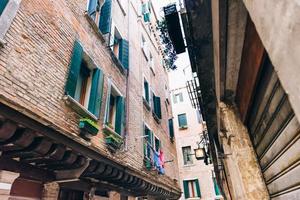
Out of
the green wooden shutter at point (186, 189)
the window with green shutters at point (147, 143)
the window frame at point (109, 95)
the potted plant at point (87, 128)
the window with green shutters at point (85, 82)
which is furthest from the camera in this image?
the green wooden shutter at point (186, 189)

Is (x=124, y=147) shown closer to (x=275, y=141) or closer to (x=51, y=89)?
(x=51, y=89)

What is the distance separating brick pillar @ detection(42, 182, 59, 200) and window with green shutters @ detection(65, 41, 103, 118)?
202cm

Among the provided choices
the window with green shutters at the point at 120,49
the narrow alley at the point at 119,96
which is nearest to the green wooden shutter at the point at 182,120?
the narrow alley at the point at 119,96

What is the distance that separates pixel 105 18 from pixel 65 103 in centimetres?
430

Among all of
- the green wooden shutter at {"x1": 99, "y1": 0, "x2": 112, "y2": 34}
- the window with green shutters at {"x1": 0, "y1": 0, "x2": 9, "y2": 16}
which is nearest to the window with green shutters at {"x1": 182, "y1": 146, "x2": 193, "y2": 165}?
the green wooden shutter at {"x1": 99, "y1": 0, "x2": 112, "y2": 34}

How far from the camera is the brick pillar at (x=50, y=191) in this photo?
4.09 m

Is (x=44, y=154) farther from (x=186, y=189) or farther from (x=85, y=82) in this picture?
(x=186, y=189)

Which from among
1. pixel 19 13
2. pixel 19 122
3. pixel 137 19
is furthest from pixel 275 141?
pixel 137 19

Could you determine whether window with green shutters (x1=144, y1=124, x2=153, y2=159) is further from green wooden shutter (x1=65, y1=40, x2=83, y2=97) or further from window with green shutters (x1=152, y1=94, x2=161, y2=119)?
green wooden shutter (x1=65, y1=40, x2=83, y2=97)

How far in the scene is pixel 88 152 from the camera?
4.09 metres

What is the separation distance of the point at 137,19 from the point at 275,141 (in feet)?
41.9

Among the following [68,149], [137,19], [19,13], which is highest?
[137,19]

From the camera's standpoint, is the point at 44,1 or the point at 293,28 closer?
the point at 293,28

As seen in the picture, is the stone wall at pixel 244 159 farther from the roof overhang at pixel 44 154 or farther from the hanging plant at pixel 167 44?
the hanging plant at pixel 167 44
